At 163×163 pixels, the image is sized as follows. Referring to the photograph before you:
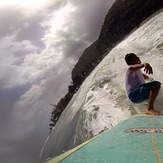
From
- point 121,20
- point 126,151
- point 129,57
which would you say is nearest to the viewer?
point 126,151

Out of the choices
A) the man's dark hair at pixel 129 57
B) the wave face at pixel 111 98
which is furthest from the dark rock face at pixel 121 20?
the man's dark hair at pixel 129 57

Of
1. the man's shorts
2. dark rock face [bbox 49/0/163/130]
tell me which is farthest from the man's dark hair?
dark rock face [bbox 49/0/163/130]

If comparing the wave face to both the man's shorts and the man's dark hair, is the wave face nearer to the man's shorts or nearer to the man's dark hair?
the man's shorts

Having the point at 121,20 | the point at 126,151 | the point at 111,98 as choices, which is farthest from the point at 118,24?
the point at 126,151

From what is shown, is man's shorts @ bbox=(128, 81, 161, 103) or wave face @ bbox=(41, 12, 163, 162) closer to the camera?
man's shorts @ bbox=(128, 81, 161, 103)

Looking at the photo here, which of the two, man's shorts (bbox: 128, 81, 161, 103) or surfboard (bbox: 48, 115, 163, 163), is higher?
man's shorts (bbox: 128, 81, 161, 103)

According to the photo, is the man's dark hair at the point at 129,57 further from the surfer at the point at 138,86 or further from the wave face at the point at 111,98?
the wave face at the point at 111,98

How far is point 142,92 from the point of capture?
21.6ft

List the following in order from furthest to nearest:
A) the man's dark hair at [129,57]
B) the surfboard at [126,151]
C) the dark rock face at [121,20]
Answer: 1. the dark rock face at [121,20]
2. the man's dark hair at [129,57]
3. the surfboard at [126,151]

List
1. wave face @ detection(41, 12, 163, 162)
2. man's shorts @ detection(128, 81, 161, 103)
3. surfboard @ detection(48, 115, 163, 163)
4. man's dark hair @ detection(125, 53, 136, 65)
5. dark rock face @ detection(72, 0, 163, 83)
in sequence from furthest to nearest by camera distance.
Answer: dark rock face @ detection(72, 0, 163, 83) < wave face @ detection(41, 12, 163, 162) < man's shorts @ detection(128, 81, 161, 103) < man's dark hair @ detection(125, 53, 136, 65) < surfboard @ detection(48, 115, 163, 163)

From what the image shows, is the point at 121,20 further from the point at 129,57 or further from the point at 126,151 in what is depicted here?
the point at 126,151

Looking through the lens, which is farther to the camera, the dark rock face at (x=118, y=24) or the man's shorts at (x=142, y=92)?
the dark rock face at (x=118, y=24)

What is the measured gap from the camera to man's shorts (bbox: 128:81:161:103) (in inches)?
257

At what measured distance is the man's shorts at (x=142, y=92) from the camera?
21.4 ft
